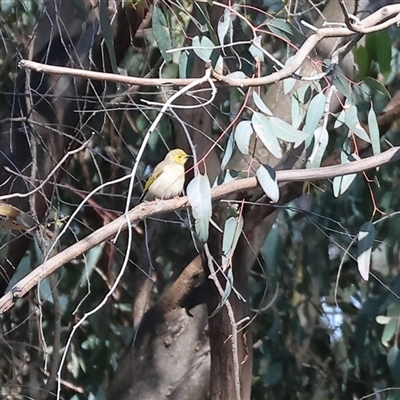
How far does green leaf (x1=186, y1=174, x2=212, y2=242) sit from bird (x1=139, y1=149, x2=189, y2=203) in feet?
2.78

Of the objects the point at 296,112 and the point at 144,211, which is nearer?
the point at 144,211

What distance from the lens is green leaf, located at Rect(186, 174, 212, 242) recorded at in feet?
3.92

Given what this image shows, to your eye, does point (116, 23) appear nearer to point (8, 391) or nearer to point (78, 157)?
point (78, 157)

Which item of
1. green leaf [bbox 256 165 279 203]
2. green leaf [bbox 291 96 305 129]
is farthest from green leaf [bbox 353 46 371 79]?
green leaf [bbox 256 165 279 203]

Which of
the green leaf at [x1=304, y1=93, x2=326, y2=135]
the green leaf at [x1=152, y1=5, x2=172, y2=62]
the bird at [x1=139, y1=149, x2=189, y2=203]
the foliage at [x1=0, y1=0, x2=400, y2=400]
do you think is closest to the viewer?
the green leaf at [x1=304, y1=93, x2=326, y2=135]

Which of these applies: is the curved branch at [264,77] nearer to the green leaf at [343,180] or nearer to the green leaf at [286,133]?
the green leaf at [286,133]

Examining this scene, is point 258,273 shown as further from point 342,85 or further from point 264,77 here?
point 264,77

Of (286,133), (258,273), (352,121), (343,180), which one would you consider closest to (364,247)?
(343,180)

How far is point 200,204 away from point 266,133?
16 centimetres

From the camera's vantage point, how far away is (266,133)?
4.07 ft

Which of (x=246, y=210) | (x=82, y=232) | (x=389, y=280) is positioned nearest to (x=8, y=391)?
(x=82, y=232)

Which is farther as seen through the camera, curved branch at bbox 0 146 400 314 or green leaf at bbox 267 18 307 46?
green leaf at bbox 267 18 307 46

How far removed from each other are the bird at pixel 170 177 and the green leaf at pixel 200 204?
0.85 m

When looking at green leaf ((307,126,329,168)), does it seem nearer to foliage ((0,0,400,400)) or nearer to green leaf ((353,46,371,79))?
green leaf ((353,46,371,79))
